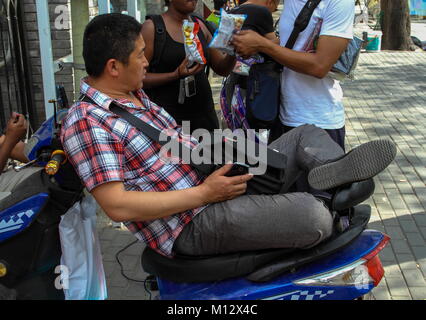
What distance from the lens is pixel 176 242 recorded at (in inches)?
86.5

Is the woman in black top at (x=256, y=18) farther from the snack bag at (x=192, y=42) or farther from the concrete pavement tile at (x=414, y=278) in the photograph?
the concrete pavement tile at (x=414, y=278)

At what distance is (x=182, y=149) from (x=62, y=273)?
74 cm

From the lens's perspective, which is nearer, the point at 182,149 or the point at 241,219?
the point at 241,219

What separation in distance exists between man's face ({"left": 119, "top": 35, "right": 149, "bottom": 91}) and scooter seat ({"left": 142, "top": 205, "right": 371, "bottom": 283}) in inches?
30.5

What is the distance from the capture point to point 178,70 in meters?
3.32

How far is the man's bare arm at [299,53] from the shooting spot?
2.93 meters

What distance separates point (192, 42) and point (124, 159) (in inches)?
50.9

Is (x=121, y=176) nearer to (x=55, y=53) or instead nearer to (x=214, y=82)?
(x=55, y=53)

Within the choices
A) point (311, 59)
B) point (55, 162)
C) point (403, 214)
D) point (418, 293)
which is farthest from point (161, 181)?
point (403, 214)

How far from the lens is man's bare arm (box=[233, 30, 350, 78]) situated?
2.93m

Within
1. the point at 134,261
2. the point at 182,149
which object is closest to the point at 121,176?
the point at 182,149

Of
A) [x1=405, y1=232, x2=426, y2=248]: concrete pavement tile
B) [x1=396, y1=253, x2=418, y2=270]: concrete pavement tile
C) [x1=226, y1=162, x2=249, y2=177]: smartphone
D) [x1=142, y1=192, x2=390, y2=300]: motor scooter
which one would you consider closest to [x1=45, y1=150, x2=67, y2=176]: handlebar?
[x1=142, y1=192, x2=390, y2=300]: motor scooter

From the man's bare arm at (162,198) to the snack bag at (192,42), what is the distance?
1259 millimetres

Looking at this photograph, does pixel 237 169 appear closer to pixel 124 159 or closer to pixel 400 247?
pixel 124 159
